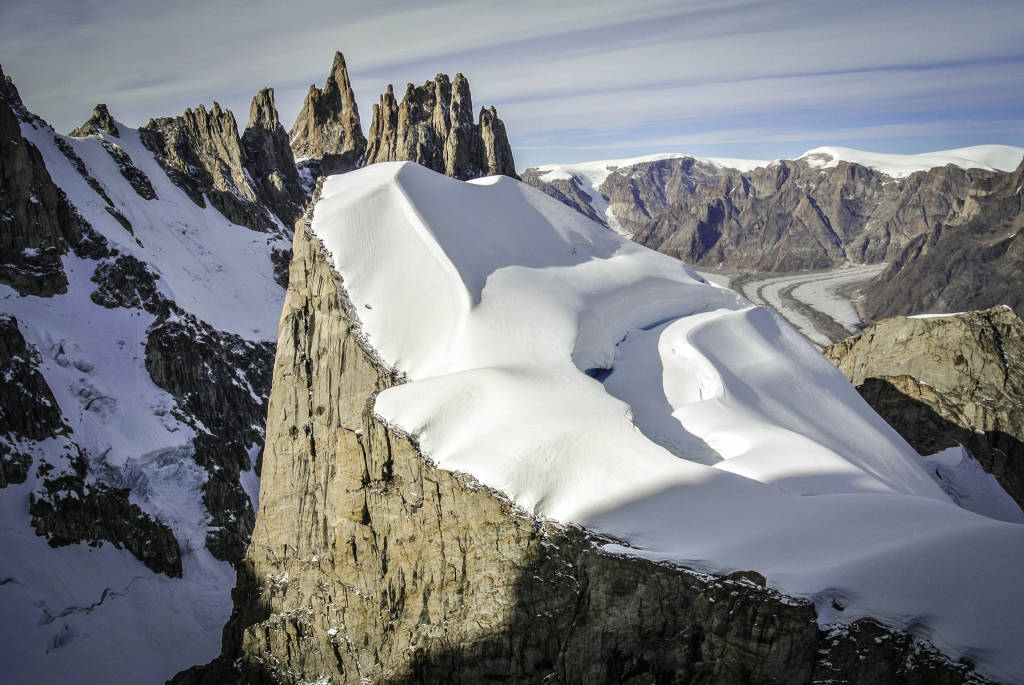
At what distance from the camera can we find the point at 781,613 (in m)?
10.6

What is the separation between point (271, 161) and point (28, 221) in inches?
1593

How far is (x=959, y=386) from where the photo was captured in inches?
1078

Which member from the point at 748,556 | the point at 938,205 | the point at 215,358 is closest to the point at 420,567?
the point at 748,556

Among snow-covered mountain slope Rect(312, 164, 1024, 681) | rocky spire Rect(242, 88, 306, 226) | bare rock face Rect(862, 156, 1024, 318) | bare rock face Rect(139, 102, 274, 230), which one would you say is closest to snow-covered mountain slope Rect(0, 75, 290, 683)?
bare rock face Rect(139, 102, 274, 230)

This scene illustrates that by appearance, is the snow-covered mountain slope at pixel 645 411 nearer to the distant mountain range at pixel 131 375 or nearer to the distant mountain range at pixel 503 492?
the distant mountain range at pixel 503 492

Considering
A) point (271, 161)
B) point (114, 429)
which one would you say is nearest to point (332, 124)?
point (271, 161)

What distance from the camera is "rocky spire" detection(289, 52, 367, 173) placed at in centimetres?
9319

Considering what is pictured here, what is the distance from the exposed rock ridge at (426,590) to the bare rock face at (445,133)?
5169cm

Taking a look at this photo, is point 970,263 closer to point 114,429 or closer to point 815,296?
point 815,296

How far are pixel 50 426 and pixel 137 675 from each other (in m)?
15.9

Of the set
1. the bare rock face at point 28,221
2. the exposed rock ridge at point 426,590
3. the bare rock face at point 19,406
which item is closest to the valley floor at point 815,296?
the bare rock face at point 28,221

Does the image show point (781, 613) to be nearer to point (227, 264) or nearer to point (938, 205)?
point (227, 264)

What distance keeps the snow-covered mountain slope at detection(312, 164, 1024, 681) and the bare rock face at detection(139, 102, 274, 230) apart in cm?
5643

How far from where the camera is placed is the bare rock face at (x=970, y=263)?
372ft
